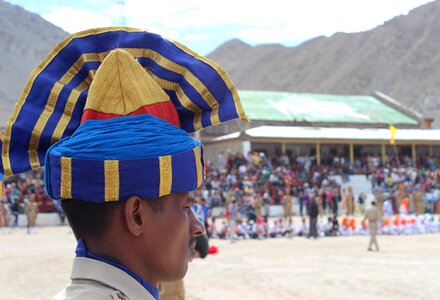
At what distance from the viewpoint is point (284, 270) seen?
46.0ft

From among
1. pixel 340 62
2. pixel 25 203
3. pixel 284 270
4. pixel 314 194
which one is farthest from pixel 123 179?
pixel 340 62

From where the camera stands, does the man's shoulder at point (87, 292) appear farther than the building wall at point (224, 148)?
No

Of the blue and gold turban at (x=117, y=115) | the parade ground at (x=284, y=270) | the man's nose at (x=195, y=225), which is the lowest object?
the parade ground at (x=284, y=270)

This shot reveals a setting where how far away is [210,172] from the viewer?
106 feet

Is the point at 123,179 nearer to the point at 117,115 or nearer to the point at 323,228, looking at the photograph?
the point at 117,115

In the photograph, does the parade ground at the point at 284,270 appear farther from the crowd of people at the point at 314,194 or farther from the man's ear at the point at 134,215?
the man's ear at the point at 134,215

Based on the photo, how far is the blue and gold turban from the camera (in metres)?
1.59

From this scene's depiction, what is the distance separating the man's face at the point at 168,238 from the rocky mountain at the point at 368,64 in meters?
78.3

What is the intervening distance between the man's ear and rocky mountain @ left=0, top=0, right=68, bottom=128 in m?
87.0

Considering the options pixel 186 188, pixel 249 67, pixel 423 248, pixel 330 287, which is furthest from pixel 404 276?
pixel 249 67

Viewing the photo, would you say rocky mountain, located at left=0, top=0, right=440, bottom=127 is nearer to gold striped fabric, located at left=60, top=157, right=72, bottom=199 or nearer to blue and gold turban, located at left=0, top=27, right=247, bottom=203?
blue and gold turban, located at left=0, top=27, right=247, bottom=203

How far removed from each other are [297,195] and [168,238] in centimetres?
2961

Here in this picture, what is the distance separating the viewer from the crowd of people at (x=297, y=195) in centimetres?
2347

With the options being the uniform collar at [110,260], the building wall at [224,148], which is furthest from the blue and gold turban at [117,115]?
the building wall at [224,148]
